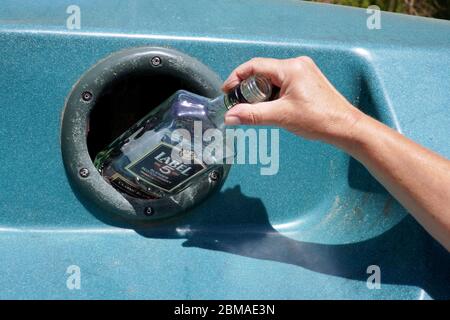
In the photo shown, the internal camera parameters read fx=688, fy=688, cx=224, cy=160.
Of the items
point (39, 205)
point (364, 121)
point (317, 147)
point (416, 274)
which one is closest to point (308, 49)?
point (317, 147)

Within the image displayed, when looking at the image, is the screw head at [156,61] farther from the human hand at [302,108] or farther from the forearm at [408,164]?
the forearm at [408,164]

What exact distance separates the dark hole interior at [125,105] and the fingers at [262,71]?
0.56ft

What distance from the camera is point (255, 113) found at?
91 cm

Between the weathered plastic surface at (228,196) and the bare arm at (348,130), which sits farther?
the weathered plastic surface at (228,196)

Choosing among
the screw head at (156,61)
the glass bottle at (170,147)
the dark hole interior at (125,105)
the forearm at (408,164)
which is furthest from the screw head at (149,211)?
the forearm at (408,164)

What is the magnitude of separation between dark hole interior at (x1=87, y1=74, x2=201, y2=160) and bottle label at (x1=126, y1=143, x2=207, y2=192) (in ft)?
0.32

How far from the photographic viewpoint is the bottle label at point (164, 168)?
1069mm

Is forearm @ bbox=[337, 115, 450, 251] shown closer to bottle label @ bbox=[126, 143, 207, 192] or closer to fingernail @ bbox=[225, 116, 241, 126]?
fingernail @ bbox=[225, 116, 241, 126]

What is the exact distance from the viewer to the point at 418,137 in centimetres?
113

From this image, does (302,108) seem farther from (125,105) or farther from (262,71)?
(125,105)

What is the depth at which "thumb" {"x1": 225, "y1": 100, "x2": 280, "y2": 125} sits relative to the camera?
0.91 m

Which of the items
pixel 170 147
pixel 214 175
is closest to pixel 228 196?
pixel 214 175

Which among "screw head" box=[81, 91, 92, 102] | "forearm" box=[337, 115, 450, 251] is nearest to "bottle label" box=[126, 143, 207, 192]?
"screw head" box=[81, 91, 92, 102]
